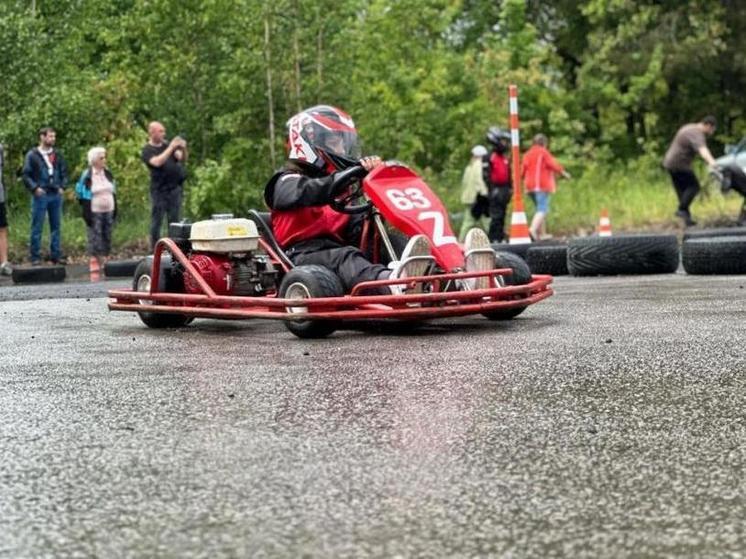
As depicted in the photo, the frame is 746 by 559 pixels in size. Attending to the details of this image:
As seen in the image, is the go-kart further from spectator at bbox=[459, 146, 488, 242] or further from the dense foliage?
the dense foliage

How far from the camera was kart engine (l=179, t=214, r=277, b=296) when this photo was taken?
9.15 m

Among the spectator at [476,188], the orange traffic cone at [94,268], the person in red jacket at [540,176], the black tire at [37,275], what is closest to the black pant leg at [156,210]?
the orange traffic cone at [94,268]

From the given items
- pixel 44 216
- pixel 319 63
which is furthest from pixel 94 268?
pixel 319 63

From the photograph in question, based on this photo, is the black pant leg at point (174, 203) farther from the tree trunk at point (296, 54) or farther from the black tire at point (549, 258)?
the black tire at point (549, 258)

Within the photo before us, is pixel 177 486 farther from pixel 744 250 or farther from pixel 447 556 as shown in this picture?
pixel 744 250

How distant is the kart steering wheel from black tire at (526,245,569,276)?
471 cm

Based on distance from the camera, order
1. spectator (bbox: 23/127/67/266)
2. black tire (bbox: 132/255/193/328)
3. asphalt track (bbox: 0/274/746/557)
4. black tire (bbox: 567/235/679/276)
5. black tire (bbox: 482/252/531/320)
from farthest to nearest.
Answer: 1. spectator (bbox: 23/127/67/266)
2. black tire (bbox: 567/235/679/276)
3. black tire (bbox: 132/255/193/328)
4. black tire (bbox: 482/252/531/320)
5. asphalt track (bbox: 0/274/746/557)

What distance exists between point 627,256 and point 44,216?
7993 millimetres

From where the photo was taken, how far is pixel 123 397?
236 inches

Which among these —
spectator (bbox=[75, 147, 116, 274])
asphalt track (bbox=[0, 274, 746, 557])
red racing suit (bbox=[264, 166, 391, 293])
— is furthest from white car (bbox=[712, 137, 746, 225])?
asphalt track (bbox=[0, 274, 746, 557])

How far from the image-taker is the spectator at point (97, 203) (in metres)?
17.7

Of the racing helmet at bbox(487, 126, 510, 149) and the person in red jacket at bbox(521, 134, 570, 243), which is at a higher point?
the racing helmet at bbox(487, 126, 510, 149)

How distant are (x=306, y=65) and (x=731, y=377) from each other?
17.4 meters

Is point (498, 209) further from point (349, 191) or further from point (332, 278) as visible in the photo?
point (332, 278)
